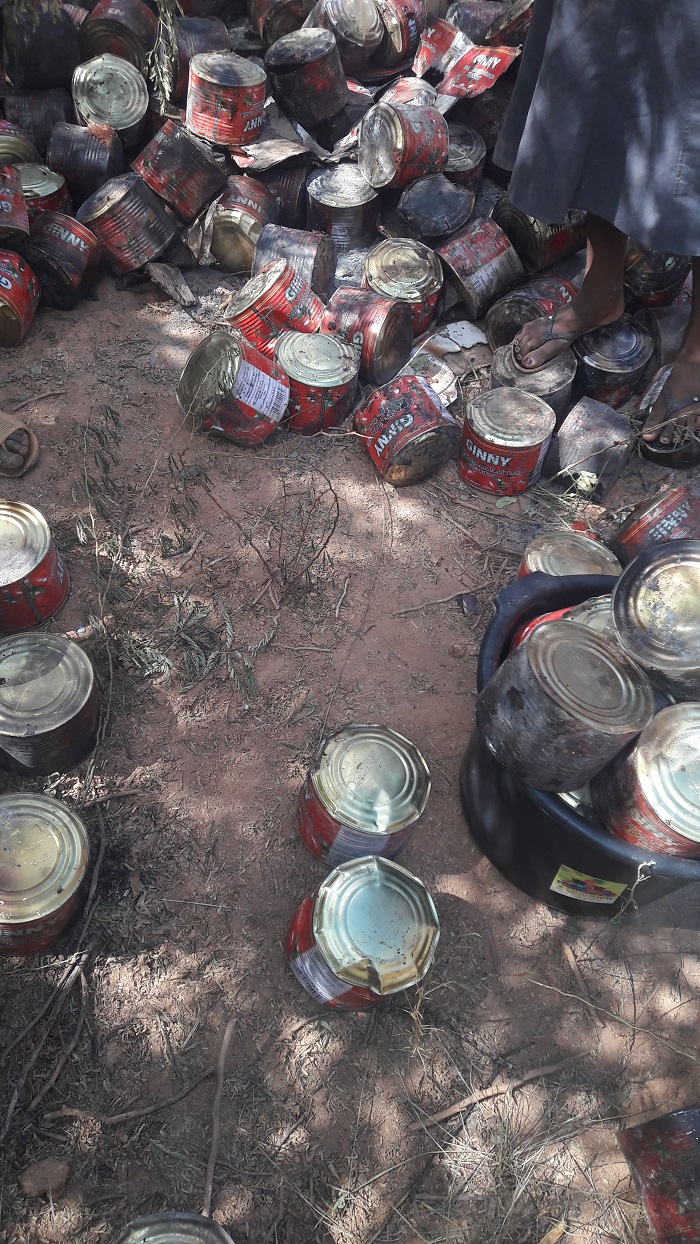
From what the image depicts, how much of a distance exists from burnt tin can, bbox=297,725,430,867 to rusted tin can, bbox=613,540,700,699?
0.60 meters

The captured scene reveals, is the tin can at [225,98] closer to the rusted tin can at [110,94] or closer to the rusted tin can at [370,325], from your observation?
the rusted tin can at [110,94]

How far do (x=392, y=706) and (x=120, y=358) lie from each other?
212cm

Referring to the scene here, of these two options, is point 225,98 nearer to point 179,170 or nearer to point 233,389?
point 179,170

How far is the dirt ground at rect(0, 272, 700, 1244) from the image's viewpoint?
63.7 inches

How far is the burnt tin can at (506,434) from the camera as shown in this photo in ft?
9.14

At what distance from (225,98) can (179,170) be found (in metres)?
0.41

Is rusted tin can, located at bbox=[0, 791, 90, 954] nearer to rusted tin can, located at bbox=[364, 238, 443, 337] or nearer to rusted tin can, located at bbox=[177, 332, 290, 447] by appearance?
rusted tin can, located at bbox=[177, 332, 290, 447]

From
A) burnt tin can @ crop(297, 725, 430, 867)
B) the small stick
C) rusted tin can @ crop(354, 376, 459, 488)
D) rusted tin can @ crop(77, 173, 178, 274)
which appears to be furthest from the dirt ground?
rusted tin can @ crop(77, 173, 178, 274)

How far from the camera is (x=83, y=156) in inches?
141

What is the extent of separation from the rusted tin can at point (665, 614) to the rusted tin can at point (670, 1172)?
92 cm

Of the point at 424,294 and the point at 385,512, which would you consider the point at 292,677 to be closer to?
the point at 385,512

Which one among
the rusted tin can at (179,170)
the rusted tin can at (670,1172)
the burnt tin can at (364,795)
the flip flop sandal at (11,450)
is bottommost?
the rusted tin can at (670,1172)

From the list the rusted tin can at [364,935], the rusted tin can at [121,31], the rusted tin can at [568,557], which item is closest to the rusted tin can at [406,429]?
the rusted tin can at [568,557]

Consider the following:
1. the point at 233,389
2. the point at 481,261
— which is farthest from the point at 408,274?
the point at 233,389
